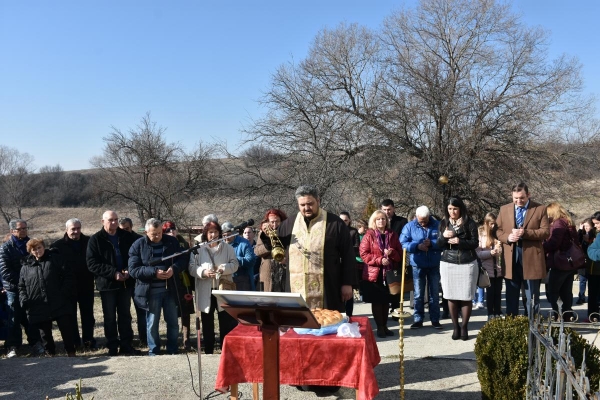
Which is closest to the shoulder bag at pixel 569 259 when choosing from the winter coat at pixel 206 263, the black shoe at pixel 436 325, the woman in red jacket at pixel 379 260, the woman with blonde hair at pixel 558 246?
the woman with blonde hair at pixel 558 246

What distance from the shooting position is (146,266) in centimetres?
749

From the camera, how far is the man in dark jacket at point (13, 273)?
8539 mm

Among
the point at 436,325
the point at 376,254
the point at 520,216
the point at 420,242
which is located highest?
the point at 520,216

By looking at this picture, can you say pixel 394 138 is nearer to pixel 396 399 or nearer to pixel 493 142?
pixel 493 142

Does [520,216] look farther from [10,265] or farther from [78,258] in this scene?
→ [10,265]

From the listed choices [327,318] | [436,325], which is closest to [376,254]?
[436,325]

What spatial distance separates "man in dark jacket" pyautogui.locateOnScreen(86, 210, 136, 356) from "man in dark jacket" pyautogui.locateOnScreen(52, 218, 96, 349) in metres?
0.65

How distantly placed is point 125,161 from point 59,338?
15.7 m

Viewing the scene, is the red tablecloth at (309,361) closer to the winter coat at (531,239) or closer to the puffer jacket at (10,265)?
the winter coat at (531,239)

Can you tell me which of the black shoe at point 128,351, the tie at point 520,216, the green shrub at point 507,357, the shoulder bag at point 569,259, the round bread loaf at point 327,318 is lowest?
the black shoe at point 128,351

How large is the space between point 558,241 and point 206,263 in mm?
5230

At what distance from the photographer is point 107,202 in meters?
24.6

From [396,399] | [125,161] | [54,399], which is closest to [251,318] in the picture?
[396,399]

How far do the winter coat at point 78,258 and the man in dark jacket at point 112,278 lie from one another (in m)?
0.73
